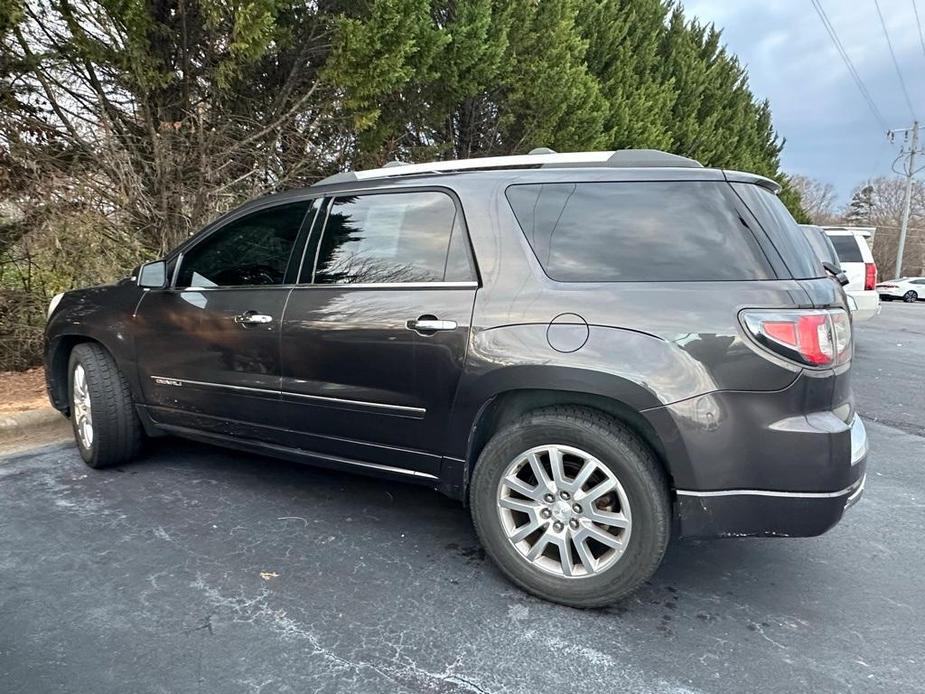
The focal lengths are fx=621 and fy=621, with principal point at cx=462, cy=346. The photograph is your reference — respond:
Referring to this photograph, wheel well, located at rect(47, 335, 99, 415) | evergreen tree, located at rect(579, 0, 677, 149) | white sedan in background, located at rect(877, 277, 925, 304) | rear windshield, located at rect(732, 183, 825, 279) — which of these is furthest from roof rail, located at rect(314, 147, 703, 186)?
white sedan in background, located at rect(877, 277, 925, 304)

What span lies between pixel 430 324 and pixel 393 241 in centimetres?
54

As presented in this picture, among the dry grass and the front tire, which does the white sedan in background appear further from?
the dry grass

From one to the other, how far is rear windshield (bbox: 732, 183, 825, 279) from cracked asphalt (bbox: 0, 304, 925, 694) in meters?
1.41

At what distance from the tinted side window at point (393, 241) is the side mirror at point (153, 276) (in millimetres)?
1071

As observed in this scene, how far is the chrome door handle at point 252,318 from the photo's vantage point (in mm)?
3281

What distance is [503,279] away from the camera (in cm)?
269

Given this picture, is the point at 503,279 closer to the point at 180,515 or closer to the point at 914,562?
the point at 180,515

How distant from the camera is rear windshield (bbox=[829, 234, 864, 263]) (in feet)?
32.7

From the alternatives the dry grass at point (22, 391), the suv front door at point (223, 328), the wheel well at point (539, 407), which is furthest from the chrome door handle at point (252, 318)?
the dry grass at point (22, 391)

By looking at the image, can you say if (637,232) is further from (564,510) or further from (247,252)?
(247,252)

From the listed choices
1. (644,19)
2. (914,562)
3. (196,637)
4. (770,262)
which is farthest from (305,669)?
(644,19)

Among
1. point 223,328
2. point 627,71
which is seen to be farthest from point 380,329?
point 627,71

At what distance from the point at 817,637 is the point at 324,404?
2.34 metres

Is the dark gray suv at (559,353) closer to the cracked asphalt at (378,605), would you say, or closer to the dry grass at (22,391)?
the cracked asphalt at (378,605)
